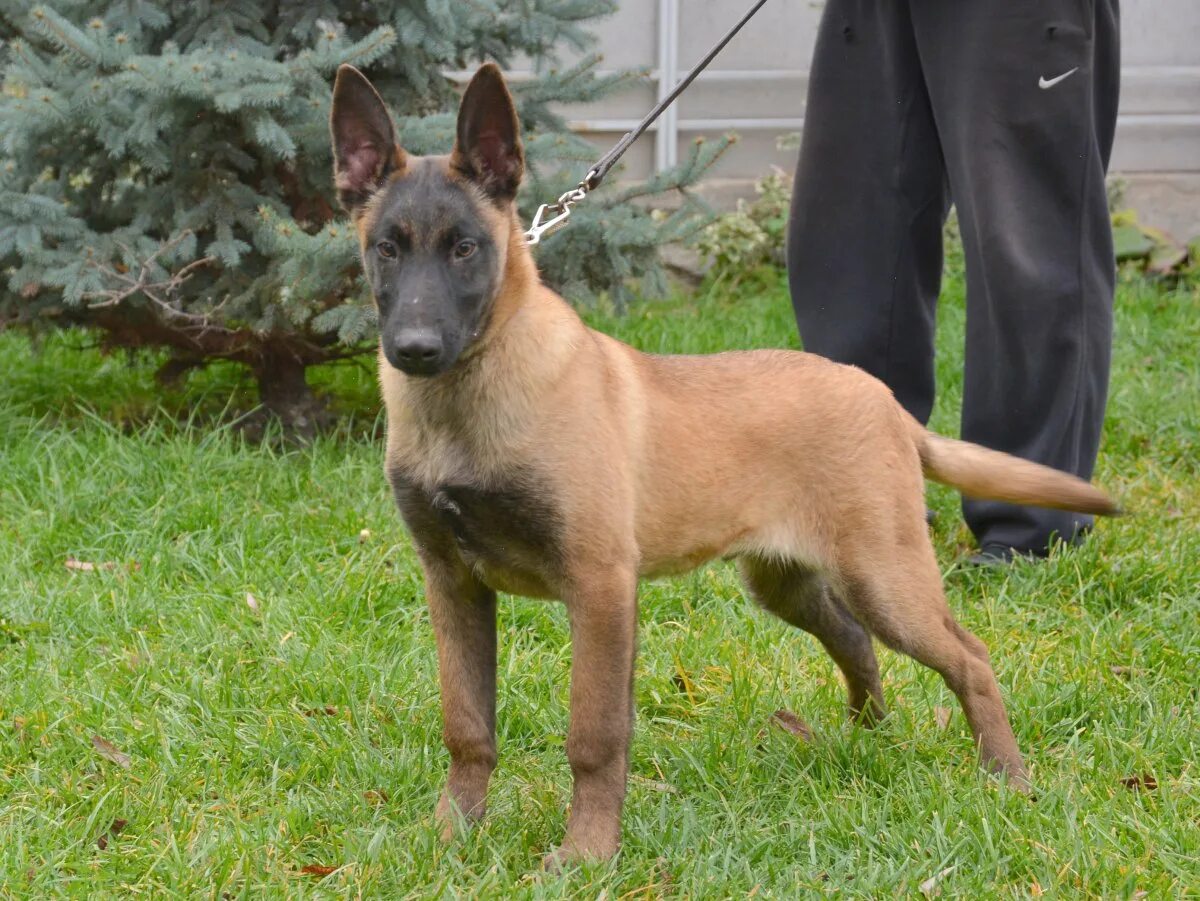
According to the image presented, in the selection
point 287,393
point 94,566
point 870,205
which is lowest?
point 94,566

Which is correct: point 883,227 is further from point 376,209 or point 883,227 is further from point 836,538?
point 376,209

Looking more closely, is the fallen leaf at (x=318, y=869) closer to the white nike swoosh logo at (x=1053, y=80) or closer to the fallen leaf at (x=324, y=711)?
the fallen leaf at (x=324, y=711)

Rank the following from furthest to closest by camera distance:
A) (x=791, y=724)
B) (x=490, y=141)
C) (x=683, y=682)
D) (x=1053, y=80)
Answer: (x=1053, y=80)
(x=683, y=682)
(x=791, y=724)
(x=490, y=141)

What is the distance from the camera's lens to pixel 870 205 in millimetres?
4645

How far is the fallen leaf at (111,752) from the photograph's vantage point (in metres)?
3.34

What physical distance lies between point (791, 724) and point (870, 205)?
6.29 ft

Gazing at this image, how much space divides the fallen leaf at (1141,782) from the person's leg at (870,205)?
1.87 metres

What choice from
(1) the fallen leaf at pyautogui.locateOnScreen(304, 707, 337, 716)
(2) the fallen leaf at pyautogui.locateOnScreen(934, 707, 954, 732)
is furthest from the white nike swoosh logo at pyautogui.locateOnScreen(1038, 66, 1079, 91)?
(1) the fallen leaf at pyautogui.locateOnScreen(304, 707, 337, 716)

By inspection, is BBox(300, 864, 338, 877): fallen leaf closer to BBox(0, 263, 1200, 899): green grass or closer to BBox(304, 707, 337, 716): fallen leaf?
BBox(0, 263, 1200, 899): green grass

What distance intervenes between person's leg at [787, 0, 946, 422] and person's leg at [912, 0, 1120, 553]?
144mm

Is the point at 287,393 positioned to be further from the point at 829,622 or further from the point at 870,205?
the point at 829,622

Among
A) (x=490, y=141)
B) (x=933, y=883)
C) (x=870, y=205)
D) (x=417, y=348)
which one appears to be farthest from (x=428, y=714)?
(x=870, y=205)

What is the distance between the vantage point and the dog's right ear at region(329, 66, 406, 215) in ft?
9.89

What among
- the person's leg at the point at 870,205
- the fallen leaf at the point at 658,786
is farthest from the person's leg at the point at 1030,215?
the fallen leaf at the point at 658,786
